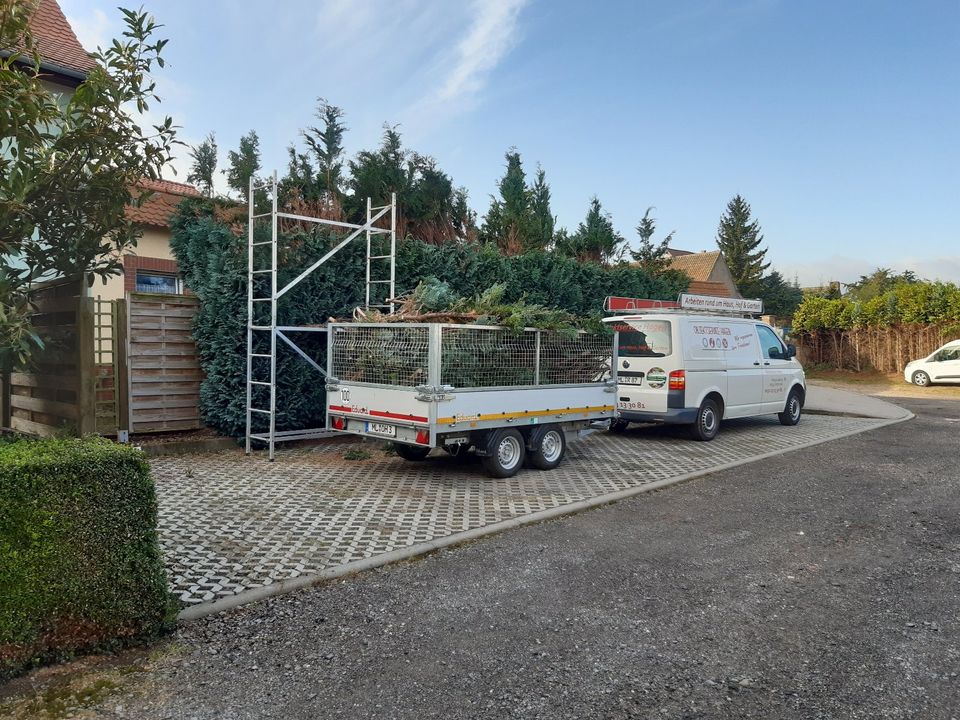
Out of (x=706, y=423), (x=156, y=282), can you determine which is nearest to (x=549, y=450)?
(x=706, y=423)

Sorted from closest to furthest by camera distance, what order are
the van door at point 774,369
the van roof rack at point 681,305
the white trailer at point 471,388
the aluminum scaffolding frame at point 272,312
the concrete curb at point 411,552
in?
the concrete curb at point 411,552 → the white trailer at point 471,388 → the aluminum scaffolding frame at point 272,312 → the van roof rack at point 681,305 → the van door at point 774,369

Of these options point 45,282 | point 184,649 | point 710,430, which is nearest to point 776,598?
point 184,649

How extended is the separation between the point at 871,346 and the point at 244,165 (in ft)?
79.7

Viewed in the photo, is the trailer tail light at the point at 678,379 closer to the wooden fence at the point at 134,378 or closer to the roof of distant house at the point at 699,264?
the wooden fence at the point at 134,378

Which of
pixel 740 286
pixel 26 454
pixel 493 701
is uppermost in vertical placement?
pixel 740 286

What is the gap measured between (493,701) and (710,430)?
9071 millimetres

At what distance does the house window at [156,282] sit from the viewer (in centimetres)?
1720

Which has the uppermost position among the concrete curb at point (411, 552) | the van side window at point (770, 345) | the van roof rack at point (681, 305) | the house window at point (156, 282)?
the house window at point (156, 282)

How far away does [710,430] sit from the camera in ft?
38.5

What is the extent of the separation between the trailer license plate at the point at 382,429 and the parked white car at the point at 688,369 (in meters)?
4.01

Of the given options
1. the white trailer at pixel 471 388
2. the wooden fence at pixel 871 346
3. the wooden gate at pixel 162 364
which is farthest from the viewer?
the wooden fence at pixel 871 346

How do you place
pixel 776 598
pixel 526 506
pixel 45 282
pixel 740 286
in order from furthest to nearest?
1. pixel 740 286
2. pixel 526 506
3. pixel 45 282
4. pixel 776 598

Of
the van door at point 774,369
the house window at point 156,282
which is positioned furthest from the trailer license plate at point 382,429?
the house window at point 156,282

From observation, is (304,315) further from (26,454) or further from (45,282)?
(26,454)
